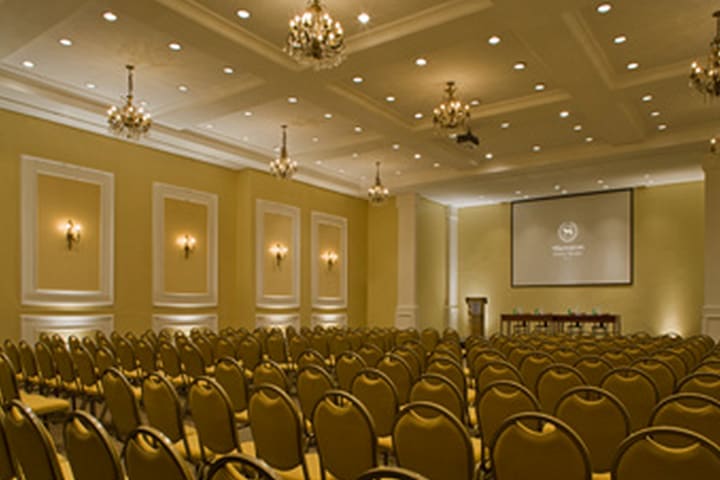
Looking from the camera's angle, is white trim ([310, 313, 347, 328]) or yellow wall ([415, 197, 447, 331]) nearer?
white trim ([310, 313, 347, 328])

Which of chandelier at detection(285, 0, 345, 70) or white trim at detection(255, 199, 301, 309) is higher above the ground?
chandelier at detection(285, 0, 345, 70)

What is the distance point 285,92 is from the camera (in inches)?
370

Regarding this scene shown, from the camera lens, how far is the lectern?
61.3 ft

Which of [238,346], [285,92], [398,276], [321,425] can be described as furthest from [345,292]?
[321,425]

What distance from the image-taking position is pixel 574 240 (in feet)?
57.4

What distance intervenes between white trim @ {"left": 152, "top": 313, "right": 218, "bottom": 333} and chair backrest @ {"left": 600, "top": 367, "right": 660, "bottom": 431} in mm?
9827

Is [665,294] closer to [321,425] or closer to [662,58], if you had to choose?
[662,58]

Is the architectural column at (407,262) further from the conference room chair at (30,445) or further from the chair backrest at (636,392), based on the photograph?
the conference room chair at (30,445)

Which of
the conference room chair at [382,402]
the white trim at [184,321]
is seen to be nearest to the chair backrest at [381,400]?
the conference room chair at [382,402]

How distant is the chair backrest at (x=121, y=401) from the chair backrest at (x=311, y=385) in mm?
1233

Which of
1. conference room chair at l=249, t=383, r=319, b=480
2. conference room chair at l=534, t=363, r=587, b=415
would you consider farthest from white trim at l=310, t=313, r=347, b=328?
conference room chair at l=249, t=383, r=319, b=480

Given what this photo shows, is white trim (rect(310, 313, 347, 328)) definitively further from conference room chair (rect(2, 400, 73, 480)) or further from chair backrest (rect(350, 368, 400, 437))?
conference room chair (rect(2, 400, 73, 480))

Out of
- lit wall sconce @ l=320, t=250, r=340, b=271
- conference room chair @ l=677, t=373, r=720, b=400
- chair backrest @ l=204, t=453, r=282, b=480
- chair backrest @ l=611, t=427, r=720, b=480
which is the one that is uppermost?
lit wall sconce @ l=320, t=250, r=340, b=271

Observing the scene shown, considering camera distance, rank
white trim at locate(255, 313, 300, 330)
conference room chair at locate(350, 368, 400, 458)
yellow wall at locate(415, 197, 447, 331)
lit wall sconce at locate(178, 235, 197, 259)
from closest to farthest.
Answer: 1. conference room chair at locate(350, 368, 400, 458)
2. lit wall sconce at locate(178, 235, 197, 259)
3. white trim at locate(255, 313, 300, 330)
4. yellow wall at locate(415, 197, 447, 331)
